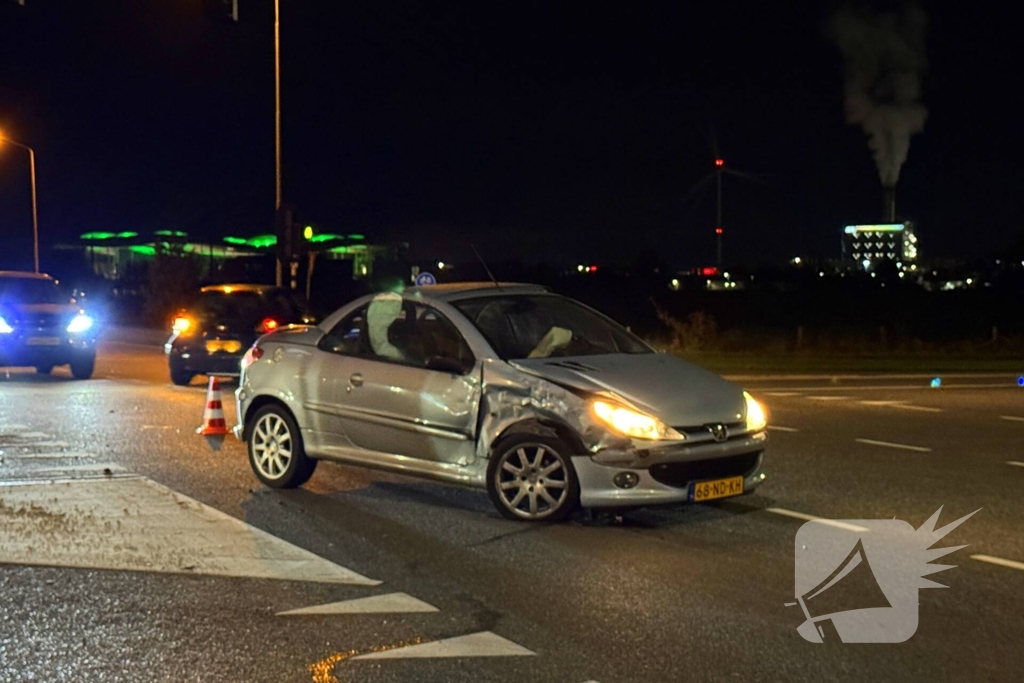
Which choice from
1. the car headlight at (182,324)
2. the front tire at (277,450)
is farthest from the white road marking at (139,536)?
the car headlight at (182,324)

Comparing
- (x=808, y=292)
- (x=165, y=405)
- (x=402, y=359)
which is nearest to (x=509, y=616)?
(x=402, y=359)

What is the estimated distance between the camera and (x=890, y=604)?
675 centimetres

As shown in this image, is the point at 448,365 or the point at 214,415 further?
the point at 214,415

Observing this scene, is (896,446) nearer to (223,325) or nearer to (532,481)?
(532,481)

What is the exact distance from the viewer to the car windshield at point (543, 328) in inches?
373

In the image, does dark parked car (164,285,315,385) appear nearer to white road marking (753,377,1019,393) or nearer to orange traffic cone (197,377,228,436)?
orange traffic cone (197,377,228,436)

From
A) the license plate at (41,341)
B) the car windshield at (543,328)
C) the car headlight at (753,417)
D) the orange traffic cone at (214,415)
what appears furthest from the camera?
the license plate at (41,341)

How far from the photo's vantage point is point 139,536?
828 cm

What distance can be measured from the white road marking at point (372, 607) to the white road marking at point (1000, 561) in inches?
134

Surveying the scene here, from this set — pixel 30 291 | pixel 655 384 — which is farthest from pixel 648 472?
pixel 30 291

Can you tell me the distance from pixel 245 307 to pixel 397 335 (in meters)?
9.18

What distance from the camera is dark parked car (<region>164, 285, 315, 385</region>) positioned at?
18250mm

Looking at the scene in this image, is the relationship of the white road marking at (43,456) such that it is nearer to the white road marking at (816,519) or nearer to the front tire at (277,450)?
the front tire at (277,450)

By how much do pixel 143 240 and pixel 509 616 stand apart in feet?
193
